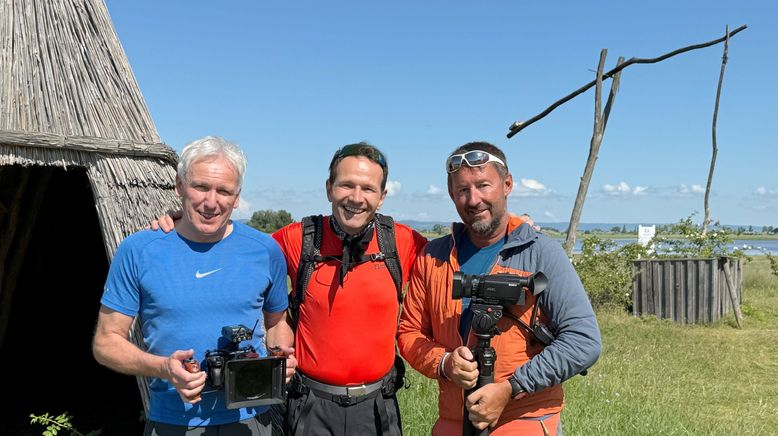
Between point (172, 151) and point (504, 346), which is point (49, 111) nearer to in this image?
point (172, 151)

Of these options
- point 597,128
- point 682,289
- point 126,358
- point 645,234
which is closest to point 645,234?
point 645,234

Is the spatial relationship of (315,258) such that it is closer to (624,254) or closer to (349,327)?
(349,327)

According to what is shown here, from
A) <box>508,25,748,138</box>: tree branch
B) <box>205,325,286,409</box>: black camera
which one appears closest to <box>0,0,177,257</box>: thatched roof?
<box>205,325,286,409</box>: black camera

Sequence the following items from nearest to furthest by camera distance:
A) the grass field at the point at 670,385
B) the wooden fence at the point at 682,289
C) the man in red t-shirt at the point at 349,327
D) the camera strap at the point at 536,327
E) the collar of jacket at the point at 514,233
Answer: the camera strap at the point at 536,327 → the collar of jacket at the point at 514,233 → the man in red t-shirt at the point at 349,327 → the grass field at the point at 670,385 → the wooden fence at the point at 682,289

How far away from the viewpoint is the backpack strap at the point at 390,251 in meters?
3.21

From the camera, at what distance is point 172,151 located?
17.3ft

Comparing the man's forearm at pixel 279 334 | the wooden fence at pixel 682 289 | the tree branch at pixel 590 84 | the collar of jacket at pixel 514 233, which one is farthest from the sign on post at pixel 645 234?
the man's forearm at pixel 279 334

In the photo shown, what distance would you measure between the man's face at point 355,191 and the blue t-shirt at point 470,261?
1.65ft

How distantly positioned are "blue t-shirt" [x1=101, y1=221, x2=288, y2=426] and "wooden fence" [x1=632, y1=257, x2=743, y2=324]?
13.4 metres

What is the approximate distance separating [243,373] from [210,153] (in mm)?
926

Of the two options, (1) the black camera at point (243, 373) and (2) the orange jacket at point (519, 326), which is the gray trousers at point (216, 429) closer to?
(1) the black camera at point (243, 373)

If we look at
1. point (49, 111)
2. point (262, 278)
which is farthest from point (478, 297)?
point (49, 111)

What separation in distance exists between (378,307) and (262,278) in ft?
2.20

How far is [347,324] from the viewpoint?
3.11 meters
